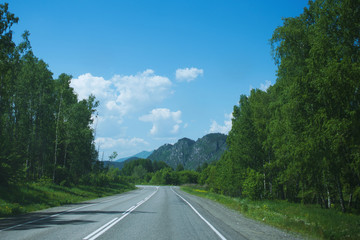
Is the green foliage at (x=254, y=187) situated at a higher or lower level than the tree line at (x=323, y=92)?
lower

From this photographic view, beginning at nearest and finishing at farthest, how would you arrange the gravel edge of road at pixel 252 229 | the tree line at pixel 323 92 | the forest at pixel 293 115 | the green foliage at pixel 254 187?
the gravel edge of road at pixel 252 229 → the tree line at pixel 323 92 → the forest at pixel 293 115 → the green foliage at pixel 254 187

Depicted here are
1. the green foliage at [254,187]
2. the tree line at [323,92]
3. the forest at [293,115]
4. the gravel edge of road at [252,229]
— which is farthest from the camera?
the green foliage at [254,187]

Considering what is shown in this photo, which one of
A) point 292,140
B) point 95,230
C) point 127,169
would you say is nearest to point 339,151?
point 292,140

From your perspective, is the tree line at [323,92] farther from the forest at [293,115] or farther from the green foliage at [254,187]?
the green foliage at [254,187]

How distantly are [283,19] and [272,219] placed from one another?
609 inches

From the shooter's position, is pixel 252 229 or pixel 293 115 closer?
pixel 252 229

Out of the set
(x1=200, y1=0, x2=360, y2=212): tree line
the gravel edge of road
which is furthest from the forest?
the gravel edge of road

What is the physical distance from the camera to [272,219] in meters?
12.3

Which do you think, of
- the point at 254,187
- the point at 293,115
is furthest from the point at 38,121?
the point at 293,115

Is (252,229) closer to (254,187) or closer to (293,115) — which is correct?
(293,115)

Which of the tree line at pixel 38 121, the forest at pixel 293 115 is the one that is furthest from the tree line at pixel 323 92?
the tree line at pixel 38 121

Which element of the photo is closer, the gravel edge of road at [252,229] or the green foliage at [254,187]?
the gravel edge of road at [252,229]

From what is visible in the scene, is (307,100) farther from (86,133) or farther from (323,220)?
(86,133)

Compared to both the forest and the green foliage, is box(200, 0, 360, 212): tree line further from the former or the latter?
the green foliage
